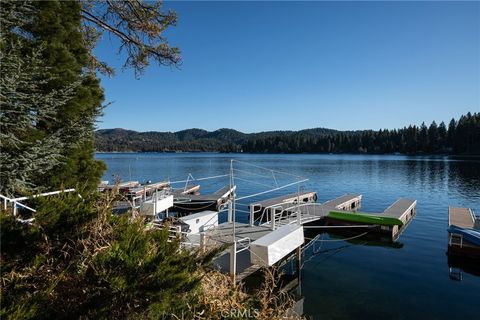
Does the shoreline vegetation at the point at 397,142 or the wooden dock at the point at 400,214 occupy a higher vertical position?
the shoreline vegetation at the point at 397,142

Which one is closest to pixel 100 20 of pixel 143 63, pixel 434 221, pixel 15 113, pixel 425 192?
pixel 143 63

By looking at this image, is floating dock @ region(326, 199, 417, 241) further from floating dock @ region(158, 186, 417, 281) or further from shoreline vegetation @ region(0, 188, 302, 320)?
shoreline vegetation @ region(0, 188, 302, 320)

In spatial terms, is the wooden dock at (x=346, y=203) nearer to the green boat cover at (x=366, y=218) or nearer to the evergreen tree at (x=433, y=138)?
the green boat cover at (x=366, y=218)

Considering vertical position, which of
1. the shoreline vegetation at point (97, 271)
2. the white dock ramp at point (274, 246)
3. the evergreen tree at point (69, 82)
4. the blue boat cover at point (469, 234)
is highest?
the evergreen tree at point (69, 82)

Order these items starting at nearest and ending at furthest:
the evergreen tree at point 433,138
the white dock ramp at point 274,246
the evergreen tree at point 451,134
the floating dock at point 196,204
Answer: the white dock ramp at point 274,246 → the floating dock at point 196,204 → the evergreen tree at point 451,134 → the evergreen tree at point 433,138

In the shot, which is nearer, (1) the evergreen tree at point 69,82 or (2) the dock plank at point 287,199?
(1) the evergreen tree at point 69,82

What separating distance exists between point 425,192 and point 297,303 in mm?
26935

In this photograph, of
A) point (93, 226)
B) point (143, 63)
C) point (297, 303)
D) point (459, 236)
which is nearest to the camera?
point (93, 226)

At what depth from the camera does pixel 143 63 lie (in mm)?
10039

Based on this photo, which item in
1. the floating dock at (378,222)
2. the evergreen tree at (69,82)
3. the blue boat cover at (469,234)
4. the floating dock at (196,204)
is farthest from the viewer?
the floating dock at (196,204)

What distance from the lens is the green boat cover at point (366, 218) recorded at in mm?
16084

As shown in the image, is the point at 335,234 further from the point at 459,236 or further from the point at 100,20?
the point at 100,20

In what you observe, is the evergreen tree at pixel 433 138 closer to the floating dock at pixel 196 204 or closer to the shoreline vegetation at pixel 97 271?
the floating dock at pixel 196 204

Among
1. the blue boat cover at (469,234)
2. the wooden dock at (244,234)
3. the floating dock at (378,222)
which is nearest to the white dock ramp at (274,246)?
the wooden dock at (244,234)
